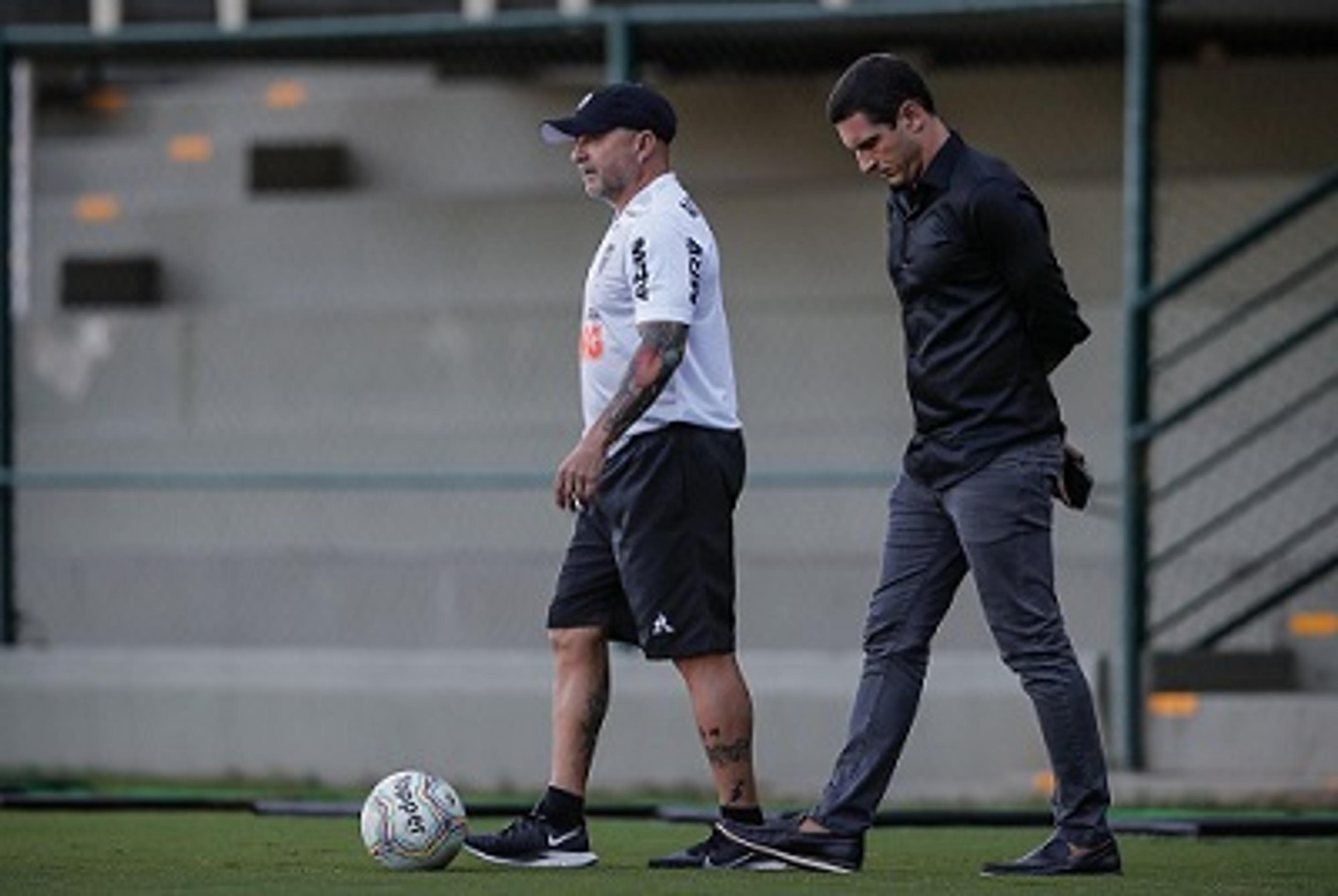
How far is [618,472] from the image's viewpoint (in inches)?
365

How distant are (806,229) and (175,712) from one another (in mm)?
3695

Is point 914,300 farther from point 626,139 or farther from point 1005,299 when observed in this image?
point 626,139

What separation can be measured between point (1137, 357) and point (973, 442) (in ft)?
16.2

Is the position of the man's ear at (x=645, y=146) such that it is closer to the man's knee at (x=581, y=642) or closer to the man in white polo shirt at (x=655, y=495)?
the man in white polo shirt at (x=655, y=495)

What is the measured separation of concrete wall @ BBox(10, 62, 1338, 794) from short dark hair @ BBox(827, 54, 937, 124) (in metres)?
6.12

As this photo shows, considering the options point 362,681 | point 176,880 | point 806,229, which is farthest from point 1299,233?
point 176,880

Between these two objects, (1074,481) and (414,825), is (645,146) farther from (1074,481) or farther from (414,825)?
(414,825)

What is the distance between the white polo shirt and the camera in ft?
29.9

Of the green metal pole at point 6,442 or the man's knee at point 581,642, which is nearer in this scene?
the man's knee at point 581,642

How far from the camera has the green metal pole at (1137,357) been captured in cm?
1373

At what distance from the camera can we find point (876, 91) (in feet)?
29.0

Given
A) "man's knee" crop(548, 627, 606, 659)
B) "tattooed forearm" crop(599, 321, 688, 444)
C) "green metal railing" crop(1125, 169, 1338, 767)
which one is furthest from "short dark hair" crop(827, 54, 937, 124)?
"green metal railing" crop(1125, 169, 1338, 767)

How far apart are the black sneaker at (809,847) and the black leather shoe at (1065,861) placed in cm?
40

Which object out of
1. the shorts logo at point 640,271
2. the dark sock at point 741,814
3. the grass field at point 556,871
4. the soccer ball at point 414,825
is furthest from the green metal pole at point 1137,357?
the soccer ball at point 414,825
